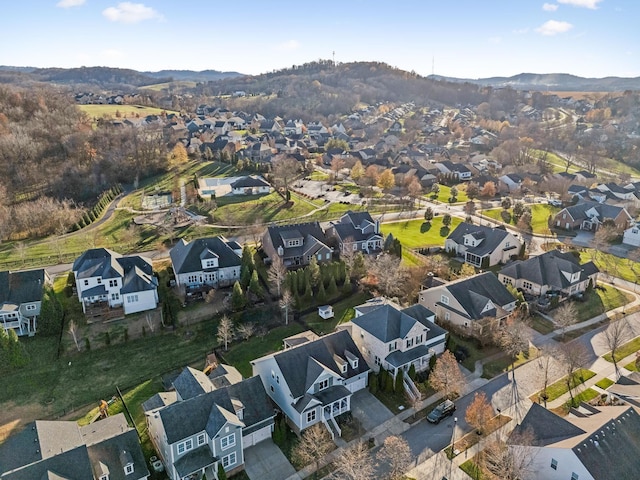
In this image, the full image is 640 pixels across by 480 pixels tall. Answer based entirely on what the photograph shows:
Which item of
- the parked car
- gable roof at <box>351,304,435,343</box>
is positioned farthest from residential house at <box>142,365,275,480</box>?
the parked car

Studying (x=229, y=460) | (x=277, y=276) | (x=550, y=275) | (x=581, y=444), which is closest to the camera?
(x=581, y=444)

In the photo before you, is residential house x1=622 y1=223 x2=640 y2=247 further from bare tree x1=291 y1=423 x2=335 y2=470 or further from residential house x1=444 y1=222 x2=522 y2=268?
bare tree x1=291 y1=423 x2=335 y2=470

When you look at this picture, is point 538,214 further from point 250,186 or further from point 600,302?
point 250,186

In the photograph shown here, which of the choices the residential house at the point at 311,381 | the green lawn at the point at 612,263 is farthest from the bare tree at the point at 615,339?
the residential house at the point at 311,381

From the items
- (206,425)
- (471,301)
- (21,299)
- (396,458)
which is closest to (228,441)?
(206,425)

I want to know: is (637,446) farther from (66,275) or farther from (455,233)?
(66,275)

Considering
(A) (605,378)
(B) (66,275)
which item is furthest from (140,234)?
(A) (605,378)
